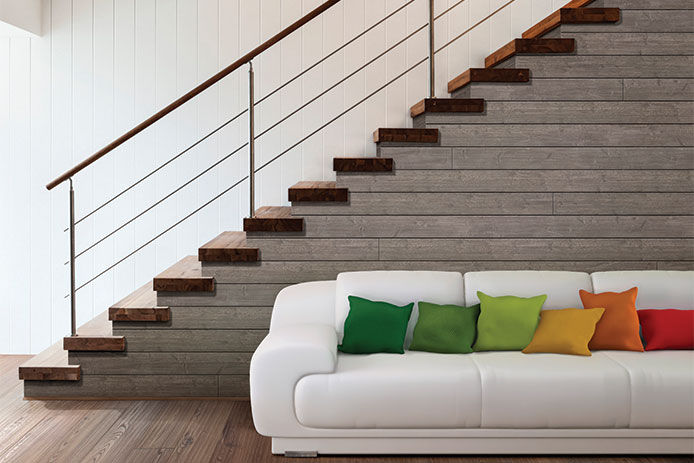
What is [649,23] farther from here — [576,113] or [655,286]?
[655,286]

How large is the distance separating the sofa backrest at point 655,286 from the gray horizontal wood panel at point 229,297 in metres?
1.80

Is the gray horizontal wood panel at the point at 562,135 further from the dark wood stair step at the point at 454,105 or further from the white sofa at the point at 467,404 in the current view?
the white sofa at the point at 467,404

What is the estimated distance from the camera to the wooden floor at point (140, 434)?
2986 mm

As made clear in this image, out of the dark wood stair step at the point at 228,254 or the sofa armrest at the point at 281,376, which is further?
the dark wood stair step at the point at 228,254

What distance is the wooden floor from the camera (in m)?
2.99

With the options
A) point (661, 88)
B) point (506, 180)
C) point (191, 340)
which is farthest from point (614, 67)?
point (191, 340)

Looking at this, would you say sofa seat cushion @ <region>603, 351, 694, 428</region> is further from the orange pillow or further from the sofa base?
the orange pillow

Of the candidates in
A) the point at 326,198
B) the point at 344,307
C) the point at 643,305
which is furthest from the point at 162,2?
the point at 643,305

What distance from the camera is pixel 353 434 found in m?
2.98

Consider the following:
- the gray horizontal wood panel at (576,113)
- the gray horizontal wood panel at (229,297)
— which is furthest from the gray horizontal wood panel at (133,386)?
the gray horizontal wood panel at (576,113)

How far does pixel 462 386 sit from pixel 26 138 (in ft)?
12.2

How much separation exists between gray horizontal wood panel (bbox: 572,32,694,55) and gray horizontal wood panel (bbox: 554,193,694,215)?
830mm

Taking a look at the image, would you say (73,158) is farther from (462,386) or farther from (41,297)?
(462,386)

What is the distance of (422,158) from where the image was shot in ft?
12.8
